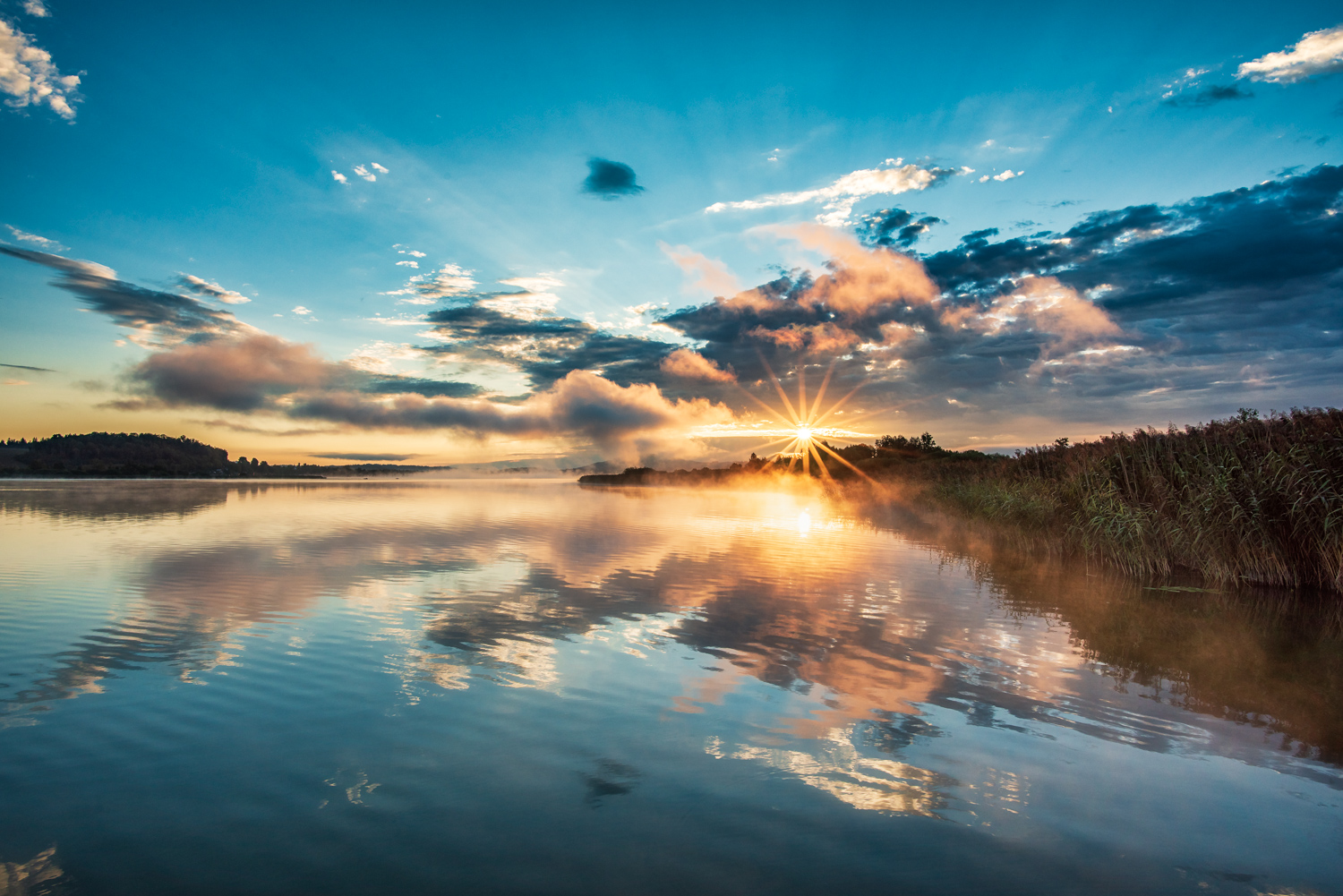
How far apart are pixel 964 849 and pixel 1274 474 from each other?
15.2m

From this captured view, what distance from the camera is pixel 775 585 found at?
13.6 m

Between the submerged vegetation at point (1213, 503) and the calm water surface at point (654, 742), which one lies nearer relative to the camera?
the calm water surface at point (654, 742)

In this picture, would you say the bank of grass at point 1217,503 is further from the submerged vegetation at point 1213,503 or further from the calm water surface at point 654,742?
the calm water surface at point 654,742

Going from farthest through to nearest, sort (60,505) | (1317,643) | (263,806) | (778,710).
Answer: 1. (60,505)
2. (1317,643)
3. (778,710)
4. (263,806)

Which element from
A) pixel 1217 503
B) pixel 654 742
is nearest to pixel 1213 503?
pixel 1217 503

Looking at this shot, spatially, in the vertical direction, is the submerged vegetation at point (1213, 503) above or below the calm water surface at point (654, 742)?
above

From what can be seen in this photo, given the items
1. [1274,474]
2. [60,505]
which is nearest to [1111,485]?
[1274,474]

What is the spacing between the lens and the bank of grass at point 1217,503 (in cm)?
1341

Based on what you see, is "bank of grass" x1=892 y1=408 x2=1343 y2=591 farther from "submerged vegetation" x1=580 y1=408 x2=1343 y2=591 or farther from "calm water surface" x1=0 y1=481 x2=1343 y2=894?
"calm water surface" x1=0 y1=481 x2=1343 y2=894

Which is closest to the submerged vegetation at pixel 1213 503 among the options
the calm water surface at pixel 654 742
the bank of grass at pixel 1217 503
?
the bank of grass at pixel 1217 503

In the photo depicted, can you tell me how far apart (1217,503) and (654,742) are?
1593 centimetres

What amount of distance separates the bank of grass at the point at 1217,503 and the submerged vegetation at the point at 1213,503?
0.09 ft

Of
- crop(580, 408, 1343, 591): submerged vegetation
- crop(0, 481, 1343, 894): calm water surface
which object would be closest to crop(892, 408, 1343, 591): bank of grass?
crop(580, 408, 1343, 591): submerged vegetation

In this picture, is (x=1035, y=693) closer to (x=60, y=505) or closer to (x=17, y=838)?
(x=17, y=838)
